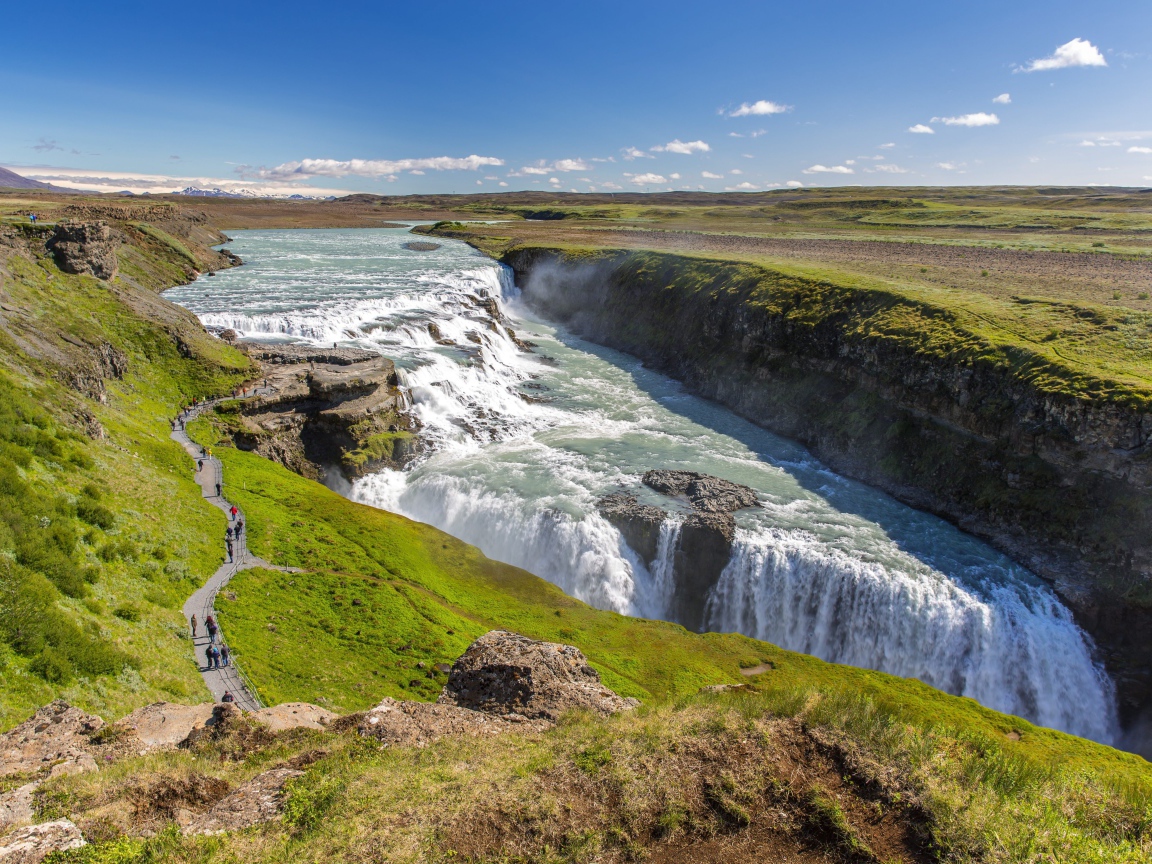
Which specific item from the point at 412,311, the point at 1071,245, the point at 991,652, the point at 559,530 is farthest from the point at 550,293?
the point at 991,652

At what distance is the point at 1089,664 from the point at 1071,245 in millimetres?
65089

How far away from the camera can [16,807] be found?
351 inches

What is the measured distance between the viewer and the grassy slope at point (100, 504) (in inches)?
576

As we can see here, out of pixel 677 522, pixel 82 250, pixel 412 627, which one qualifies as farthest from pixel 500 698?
pixel 82 250

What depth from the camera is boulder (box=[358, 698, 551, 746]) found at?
1184cm

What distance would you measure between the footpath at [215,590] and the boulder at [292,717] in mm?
2073

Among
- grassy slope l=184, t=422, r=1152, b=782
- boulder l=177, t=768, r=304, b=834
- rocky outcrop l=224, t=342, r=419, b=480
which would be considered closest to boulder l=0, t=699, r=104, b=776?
boulder l=177, t=768, r=304, b=834

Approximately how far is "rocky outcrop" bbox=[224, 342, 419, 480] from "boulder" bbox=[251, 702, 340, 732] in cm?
2315

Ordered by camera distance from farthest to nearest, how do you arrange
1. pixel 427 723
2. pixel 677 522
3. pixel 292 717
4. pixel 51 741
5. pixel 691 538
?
pixel 677 522 < pixel 691 538 < pixel 292 717 < pixel 427 723 < pixel 51 741

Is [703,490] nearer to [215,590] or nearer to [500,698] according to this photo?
[500,698]

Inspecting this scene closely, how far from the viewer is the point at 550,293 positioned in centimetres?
8444

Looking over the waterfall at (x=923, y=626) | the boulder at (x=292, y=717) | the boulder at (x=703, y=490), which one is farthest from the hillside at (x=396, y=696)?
the boulder at (x=703, y=490)

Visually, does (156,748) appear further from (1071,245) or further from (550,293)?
(1071,245)

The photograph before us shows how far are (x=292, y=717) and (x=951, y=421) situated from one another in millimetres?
37900
